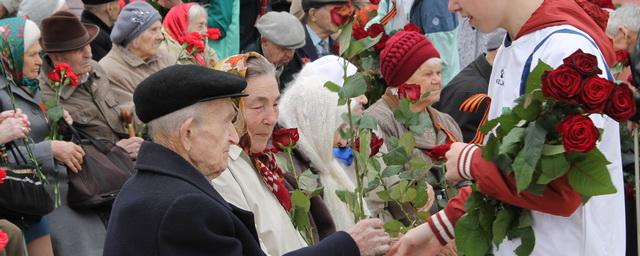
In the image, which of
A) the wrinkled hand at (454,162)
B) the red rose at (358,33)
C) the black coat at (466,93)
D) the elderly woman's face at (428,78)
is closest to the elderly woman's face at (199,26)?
the black coat at (466,93)

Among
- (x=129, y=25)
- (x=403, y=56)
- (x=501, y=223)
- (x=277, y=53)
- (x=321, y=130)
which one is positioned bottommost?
(x=277, y=53)

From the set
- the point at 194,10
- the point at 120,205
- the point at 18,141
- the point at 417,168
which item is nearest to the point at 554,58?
the point at 417,168

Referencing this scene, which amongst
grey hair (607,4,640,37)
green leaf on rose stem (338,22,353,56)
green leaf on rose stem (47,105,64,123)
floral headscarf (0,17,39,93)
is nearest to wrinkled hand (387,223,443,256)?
green leaf on rose stem (338,22,353,56)

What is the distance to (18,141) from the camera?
6.34 metres

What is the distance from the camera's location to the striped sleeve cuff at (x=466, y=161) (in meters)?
4.08

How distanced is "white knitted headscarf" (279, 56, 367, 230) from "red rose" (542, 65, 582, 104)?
196 cm

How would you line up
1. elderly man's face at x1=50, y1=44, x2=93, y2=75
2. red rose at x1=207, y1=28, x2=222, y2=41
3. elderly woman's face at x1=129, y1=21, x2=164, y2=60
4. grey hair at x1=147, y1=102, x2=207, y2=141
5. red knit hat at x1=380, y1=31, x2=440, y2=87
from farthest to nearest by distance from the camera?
red rose at x1=207, y1=28, x2=222, y2=41 < elderly woman's face at x1=129, y1=21, x2=164, y2=60 < elderly man's face at x1=50, y1=44, x2=93, y2=75 < red knit hat at x1=380, y1=31, x2=440, y2=87 < grey hair at x1=147, y1=102, x2=207, y2=141

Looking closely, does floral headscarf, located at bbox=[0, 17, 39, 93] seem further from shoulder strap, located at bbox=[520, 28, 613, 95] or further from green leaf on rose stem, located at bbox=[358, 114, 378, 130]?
shoulder strap, located at bbox=[520, 28, 613, 95]

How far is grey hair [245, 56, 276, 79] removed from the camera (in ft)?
16.7

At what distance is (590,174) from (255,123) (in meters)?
1.72

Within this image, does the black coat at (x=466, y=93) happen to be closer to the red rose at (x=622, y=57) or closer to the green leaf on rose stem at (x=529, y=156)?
the red rose at (x=622, y=57)

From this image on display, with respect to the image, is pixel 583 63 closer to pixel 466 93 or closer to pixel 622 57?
pixel 622 57

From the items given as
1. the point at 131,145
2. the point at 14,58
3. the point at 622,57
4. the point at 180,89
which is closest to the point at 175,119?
the point at 180,89

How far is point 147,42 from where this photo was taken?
8305 mm
